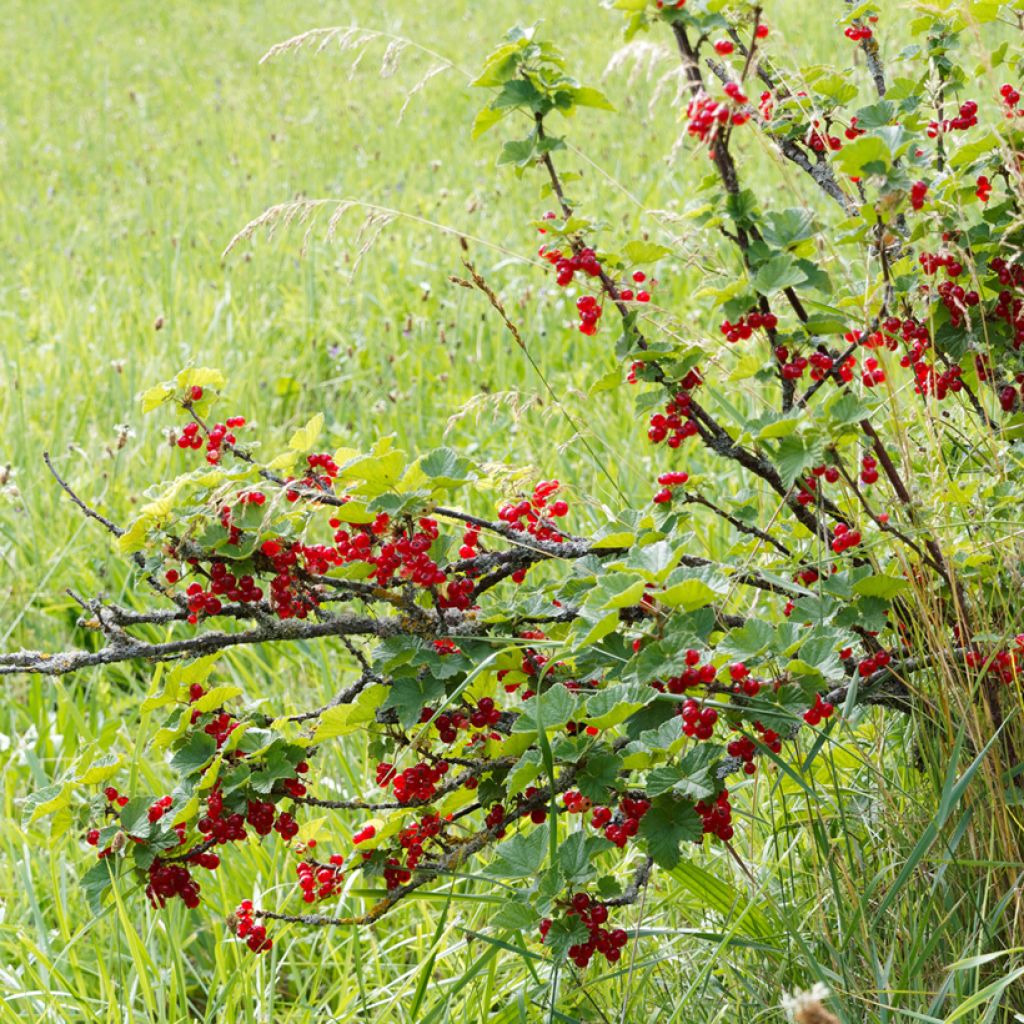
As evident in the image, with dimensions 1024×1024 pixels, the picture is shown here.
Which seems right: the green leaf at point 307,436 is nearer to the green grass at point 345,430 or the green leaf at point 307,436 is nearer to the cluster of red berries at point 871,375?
the green grass at point 345,430

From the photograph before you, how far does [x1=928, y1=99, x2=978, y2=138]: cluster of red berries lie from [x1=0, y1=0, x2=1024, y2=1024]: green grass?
0.55m

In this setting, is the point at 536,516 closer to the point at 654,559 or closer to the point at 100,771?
the point at 654,559

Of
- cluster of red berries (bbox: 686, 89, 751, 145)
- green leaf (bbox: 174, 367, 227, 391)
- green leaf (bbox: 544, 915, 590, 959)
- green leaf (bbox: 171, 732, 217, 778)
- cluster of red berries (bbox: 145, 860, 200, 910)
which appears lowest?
cluster of red berries (bbox: 145, 860, 200, 910)

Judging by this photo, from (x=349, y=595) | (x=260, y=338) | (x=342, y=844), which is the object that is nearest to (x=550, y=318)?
(x=260, y=338)

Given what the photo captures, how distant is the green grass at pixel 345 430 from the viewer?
1816 millimetres

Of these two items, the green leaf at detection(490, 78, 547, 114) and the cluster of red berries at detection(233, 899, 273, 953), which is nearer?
the green leaf at detection(490, 78, 547, 114)

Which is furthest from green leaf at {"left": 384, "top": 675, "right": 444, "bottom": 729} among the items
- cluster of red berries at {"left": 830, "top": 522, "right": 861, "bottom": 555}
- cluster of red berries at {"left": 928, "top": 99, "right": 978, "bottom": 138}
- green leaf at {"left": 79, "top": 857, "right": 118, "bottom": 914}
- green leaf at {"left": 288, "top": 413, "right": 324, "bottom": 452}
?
cluster of red berries at {"left": 928, "top": 99, "right": 978, "bottom": 138}

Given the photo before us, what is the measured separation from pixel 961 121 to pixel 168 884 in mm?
1695

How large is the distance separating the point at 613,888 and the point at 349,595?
21.6 inches

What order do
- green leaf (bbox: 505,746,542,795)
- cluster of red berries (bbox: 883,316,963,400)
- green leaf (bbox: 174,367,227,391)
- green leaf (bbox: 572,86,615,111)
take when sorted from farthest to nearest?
1. cluster of red berries (bbox: 883,316,963,400)
2. green leaf (bbox: 174,367,227,391)
3. green leaf (bbox: 572,86,615,111)
4. green leaf (bbox: 505,746,542,795)

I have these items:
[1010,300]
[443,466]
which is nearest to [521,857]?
[443,466]

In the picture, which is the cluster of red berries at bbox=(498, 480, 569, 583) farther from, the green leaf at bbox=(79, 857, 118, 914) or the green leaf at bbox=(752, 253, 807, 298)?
the green leaf at bbox=(79, 857, 118, 914)

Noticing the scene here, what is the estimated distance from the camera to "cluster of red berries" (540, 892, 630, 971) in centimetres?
156

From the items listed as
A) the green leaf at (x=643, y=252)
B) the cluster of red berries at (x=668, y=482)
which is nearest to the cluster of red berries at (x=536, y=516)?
the cluster of red berries at (x=668, y=482)
